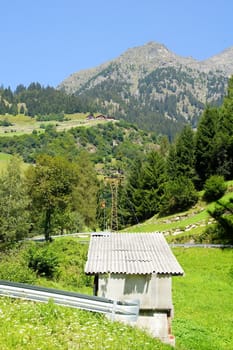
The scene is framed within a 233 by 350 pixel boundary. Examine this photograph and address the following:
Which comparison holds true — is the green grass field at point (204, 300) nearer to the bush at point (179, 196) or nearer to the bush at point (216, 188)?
the bush at point (216, 188)

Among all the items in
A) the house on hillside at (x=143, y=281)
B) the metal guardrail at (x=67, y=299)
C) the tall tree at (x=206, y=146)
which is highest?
the tall tree at (x=206, y=146)

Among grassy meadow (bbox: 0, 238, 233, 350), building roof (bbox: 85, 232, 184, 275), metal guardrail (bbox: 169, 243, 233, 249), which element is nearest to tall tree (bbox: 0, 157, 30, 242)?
grassy meadow (bbox: 0, 238, 233, 350)

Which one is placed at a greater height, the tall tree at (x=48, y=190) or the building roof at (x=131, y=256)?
the building roof at (x=131, y=256)

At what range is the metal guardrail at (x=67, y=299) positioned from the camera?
11031 millimetres

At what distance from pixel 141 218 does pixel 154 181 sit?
7212 mm

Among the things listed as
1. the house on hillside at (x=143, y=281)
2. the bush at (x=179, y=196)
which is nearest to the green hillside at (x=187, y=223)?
the bush at (x=179, y=196)

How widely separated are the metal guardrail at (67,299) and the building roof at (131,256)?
5.02 m

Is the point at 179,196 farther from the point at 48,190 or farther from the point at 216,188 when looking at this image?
the point at 48,190

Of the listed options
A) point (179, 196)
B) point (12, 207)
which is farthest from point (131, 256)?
point (179, 196)

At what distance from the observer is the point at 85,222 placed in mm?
80875

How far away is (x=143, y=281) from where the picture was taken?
1656 centimetres

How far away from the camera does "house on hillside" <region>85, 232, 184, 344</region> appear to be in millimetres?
16062

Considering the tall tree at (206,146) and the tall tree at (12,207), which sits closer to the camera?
the tall tree at (12,207)

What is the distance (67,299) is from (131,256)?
279 inches
